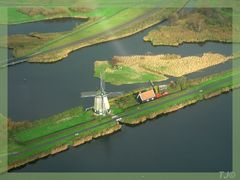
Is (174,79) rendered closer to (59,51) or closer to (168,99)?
(168,99)

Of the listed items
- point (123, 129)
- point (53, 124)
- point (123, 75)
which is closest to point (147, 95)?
point (123, 129)

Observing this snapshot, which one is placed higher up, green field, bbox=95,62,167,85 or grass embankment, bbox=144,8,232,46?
grass embankment, bbox=144,8,232,46

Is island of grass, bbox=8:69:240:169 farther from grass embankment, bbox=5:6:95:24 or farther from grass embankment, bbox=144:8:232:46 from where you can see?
grass embankment, bbox=5:6:95:24

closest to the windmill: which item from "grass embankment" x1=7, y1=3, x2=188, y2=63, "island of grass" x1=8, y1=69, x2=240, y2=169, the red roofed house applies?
"island of grass" x1=8, y1=69, x2=240, y2=169

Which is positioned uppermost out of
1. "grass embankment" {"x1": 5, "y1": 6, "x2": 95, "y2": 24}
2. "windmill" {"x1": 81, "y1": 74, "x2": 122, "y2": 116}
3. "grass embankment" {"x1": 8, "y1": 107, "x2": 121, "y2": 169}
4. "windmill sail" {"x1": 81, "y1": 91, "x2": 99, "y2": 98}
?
"grass embankment" {"x1": 5, "y1": 6, "x2": 95, "y2": 24}

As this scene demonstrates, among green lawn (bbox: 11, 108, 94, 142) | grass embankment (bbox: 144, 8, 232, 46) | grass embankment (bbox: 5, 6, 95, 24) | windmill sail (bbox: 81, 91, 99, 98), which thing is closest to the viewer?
green lawn (bbox: 11, 108, 94, 142)

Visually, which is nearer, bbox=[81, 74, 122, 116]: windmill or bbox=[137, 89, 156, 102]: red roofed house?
bbox=[81, 74, 122, 116]: windmill

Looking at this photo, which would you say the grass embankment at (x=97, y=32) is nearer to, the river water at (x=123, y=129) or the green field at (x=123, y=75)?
the river water at (x=123, y=129)

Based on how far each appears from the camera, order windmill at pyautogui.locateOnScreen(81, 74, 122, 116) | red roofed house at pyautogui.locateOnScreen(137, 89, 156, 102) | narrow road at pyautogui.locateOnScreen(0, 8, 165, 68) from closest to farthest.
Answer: windmill at pyautogui.locateOnScreen(81, 74, 122, 116), red roofed house at pyautogui.locateOnScreen(137, 89, 156, 102), narrow road at pyautogui.locateOnScreen(0, 8, 165, 68)
